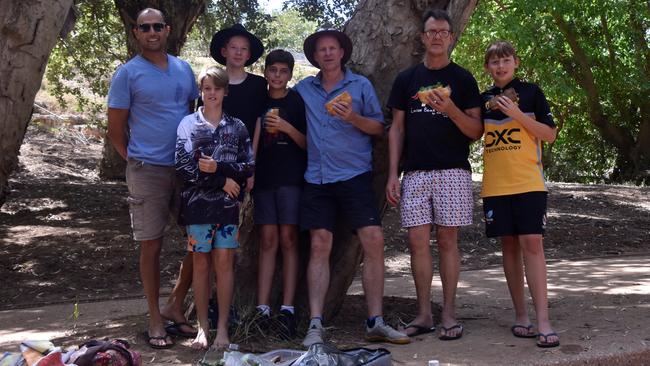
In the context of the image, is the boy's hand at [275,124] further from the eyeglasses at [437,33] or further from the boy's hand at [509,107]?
the boy's hand at [509,107]

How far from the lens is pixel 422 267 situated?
18.1 feet

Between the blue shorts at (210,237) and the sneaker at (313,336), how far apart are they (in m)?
0.70

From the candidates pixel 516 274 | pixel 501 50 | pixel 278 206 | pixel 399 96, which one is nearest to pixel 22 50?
pixel 278 206

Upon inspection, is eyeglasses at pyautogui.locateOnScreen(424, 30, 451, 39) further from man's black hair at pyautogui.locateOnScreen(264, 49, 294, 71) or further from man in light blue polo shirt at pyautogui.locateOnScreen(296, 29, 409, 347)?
man's black hair at pyautogui.locateOnScreen(264, 49, 294, 71)

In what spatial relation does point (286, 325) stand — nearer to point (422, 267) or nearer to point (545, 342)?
point (422, 267)

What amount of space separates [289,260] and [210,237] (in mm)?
655

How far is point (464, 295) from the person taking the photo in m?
7.43

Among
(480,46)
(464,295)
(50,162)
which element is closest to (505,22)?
(480,46)

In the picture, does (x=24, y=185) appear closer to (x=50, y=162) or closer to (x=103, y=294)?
(x=50, y=162)

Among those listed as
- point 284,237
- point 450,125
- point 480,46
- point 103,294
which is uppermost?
point 480,46

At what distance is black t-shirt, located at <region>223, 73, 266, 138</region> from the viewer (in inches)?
217

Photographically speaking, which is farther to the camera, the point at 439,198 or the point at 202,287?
the point at 439,198

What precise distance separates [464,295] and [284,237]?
2462 millimetres

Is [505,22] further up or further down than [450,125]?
further up
